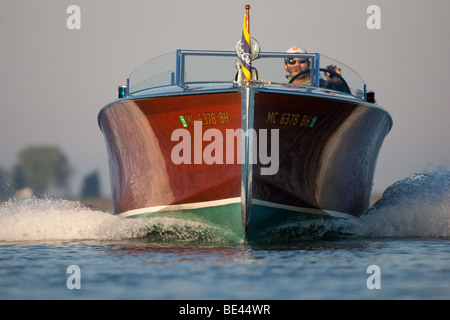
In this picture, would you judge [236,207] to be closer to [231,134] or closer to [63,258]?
[231,134]

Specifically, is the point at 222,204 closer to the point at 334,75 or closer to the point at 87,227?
the point at 87,227

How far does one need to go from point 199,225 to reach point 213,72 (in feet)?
7.82

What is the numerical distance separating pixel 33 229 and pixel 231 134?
3.63m

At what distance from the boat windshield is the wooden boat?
0.30ft

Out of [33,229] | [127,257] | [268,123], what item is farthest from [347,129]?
[33,229]

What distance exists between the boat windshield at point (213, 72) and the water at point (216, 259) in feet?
6.00

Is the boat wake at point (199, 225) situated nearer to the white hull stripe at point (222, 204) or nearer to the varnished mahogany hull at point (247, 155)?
the white hull stripe at point (222, 204)

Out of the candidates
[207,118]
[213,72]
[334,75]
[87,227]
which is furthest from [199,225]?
[334,75]

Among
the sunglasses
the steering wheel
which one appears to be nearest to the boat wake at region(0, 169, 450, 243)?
the steering wheel

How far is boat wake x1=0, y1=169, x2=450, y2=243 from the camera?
31.3 feet

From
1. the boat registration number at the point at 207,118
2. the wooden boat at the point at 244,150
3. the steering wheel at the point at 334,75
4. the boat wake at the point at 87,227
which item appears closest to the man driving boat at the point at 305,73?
the steering wheel at the point at 334,75

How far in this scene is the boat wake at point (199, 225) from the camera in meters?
9.54

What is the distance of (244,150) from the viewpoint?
8.82 meters

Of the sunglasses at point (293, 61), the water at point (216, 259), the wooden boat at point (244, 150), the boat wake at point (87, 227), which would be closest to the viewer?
the water at point (216, 259)
